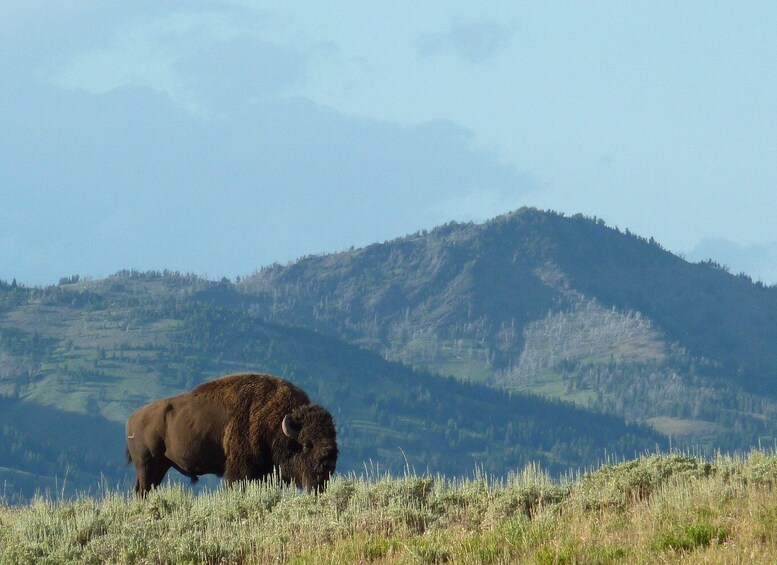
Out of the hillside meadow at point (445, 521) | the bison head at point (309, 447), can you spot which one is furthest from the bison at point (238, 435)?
the hillside meadow at point (445, 521)

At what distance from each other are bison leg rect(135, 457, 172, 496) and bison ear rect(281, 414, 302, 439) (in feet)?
8.89

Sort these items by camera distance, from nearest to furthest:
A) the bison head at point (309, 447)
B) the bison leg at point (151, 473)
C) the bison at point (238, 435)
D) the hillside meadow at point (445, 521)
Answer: the hillside meadow at point (445, 521), the bison head at point (309, 447), the bison at point (238, 435), the bison leg at point (151, 473)

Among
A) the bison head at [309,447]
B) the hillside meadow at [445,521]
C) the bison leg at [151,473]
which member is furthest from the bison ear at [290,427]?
the bison leg at [151,473]

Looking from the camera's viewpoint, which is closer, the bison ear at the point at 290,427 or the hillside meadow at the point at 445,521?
the hillside meadow at the point at 445,521

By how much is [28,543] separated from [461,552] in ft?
18.0

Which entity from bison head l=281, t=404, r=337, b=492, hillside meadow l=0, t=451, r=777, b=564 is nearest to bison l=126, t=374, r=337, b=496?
bison head l=281, t=404, r=337, b=492

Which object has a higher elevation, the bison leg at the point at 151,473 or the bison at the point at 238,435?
the bison at the point at 238,435

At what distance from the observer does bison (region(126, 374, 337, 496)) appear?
20.6 m

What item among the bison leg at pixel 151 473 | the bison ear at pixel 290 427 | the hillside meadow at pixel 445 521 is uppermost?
the bison ear at pixel 290 427

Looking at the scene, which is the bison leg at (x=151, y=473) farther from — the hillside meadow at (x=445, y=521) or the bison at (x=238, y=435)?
the hillside meadow at (x=445, y=521)

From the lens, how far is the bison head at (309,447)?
2036 centimetres

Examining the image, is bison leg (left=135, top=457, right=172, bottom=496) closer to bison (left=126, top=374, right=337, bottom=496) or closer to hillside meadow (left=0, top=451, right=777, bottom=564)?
bison (left=126, top=374, right=337, bottom=496)

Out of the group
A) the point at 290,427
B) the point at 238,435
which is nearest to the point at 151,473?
the point at 238,435

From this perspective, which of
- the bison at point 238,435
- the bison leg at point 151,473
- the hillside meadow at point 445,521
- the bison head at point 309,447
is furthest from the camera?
the bison leg at point 151,473
